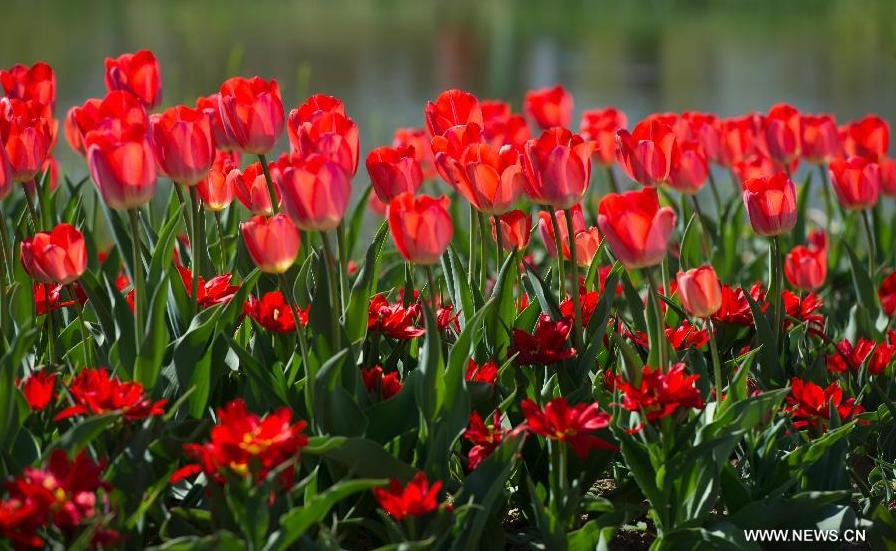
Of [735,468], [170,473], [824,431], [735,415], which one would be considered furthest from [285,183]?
[824,431]

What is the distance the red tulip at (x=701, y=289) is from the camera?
1.89 m

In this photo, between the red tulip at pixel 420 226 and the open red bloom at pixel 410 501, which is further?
the red tulip at pixel 420 226

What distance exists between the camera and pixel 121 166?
171 centimetres

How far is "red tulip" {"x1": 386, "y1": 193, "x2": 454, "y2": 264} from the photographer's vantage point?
1.70 metres

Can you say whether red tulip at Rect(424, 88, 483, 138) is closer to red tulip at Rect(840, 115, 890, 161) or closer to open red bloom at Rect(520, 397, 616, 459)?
open red bloom at Rect(520, 397, 616, 459)

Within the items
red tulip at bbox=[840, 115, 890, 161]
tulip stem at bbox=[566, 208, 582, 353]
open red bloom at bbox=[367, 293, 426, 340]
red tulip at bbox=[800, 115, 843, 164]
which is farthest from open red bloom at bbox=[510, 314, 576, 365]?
red tulip at bbox=[840, 115, 890, 161]

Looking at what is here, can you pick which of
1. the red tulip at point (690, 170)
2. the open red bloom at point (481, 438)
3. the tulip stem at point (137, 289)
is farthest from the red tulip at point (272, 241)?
the red tulip at point (690, 170)

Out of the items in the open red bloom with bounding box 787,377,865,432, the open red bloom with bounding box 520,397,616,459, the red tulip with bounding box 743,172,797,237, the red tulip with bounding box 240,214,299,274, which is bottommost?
the open red bloom with bounding box 787,377,865,432

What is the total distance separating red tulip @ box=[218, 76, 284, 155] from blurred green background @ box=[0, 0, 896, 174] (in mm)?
4307

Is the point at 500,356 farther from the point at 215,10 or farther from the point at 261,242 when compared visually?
the point at 215,10

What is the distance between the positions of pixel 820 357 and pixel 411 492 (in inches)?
39.1

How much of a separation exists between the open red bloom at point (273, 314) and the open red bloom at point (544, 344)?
34cm

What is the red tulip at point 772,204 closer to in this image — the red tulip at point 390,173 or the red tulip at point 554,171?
the red tulip at point 554,171

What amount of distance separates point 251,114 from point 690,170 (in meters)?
1.05
